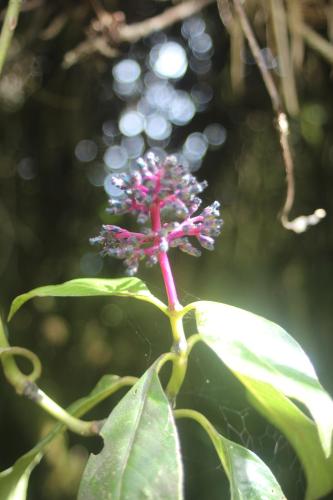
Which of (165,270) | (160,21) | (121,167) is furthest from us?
(121,167)

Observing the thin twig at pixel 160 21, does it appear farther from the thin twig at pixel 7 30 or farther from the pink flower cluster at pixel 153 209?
the pink flower cluster at pixel 153 209

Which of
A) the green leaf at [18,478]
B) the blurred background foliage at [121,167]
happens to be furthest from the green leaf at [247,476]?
the blurred background foliage at [121,167]

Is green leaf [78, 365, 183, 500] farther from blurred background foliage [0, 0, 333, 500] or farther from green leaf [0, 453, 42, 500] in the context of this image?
blurred background foliage [0, 0, 333, 500]

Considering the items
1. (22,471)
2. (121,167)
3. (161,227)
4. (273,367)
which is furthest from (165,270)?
(121,167)

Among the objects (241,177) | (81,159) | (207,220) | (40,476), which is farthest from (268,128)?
(40,476)

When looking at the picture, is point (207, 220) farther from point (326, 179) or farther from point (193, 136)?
point (193, 136)

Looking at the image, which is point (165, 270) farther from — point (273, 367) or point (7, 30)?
point (7, 30)
